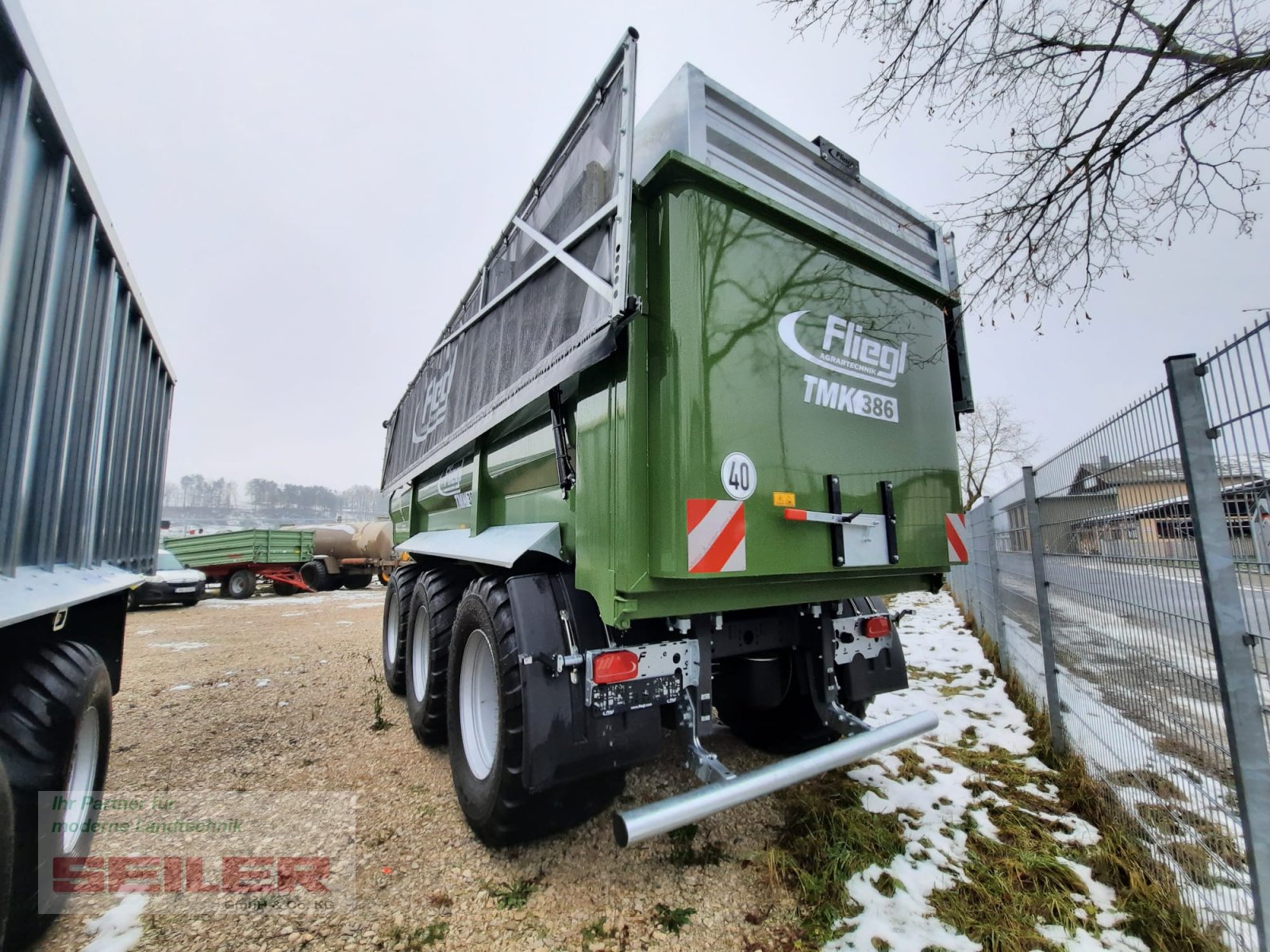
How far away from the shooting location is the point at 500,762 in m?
2.32

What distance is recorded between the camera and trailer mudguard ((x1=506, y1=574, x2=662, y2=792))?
2117 millimetres

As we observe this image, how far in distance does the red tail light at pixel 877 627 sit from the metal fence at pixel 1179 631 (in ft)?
3.42

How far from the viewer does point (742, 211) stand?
2.36m

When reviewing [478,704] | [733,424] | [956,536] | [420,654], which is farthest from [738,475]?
[420,654]

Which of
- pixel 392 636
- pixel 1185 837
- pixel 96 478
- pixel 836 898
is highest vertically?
pixel 96 478

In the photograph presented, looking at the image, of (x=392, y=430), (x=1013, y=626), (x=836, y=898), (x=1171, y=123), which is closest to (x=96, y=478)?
(x=836, y=898)

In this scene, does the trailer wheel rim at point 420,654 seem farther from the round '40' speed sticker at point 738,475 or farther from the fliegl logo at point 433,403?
the round '40' speed sticker at point 738,475

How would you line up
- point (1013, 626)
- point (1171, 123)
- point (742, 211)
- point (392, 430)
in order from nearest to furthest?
point (742, 211), point (1171, 123), point (1013, 626), point (392, 430)

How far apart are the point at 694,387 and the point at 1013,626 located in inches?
172

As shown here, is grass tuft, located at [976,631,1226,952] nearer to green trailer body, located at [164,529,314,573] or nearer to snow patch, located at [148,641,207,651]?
snow patch, located at [148,641,207,651]

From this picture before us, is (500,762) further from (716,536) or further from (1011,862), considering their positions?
(1011,862)

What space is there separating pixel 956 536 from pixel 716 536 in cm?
174

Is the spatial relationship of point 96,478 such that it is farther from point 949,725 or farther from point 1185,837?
point 949,725

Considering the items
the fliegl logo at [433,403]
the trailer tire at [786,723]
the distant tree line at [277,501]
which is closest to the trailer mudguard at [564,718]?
the trailer tire at [786,723]
